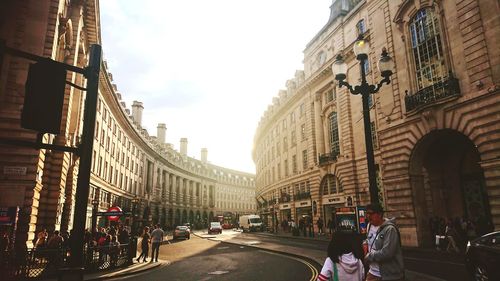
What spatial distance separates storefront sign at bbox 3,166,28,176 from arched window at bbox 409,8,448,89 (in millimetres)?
22279

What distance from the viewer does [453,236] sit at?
59.4ft

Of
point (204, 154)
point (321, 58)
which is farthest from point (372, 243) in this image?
point (204, 154)

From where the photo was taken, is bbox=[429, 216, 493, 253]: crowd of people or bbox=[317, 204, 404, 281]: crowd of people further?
bbox=[429, 216, 493, 253]: crowd of people

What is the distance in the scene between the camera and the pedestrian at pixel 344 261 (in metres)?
4.29

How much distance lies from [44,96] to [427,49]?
23132 mm

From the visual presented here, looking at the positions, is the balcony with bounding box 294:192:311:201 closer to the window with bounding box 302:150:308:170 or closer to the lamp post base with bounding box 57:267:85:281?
the window with bounding box 302:150:308:170

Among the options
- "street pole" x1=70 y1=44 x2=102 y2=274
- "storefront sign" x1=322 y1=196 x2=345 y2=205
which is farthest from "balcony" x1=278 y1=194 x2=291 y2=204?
"street pole" x1=70 y1=44 x2=102 y2=274

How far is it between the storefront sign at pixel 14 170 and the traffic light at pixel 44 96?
48.4ft

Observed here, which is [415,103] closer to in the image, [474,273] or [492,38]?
[492,38]

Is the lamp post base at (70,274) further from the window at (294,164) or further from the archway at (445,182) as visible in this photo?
the window at (294,164)

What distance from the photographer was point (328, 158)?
3566 cm

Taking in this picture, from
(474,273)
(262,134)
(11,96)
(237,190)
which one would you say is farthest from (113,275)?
(237,190)

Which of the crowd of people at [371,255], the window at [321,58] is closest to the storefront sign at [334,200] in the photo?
the window at [321,58]

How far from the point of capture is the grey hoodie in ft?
15.2
